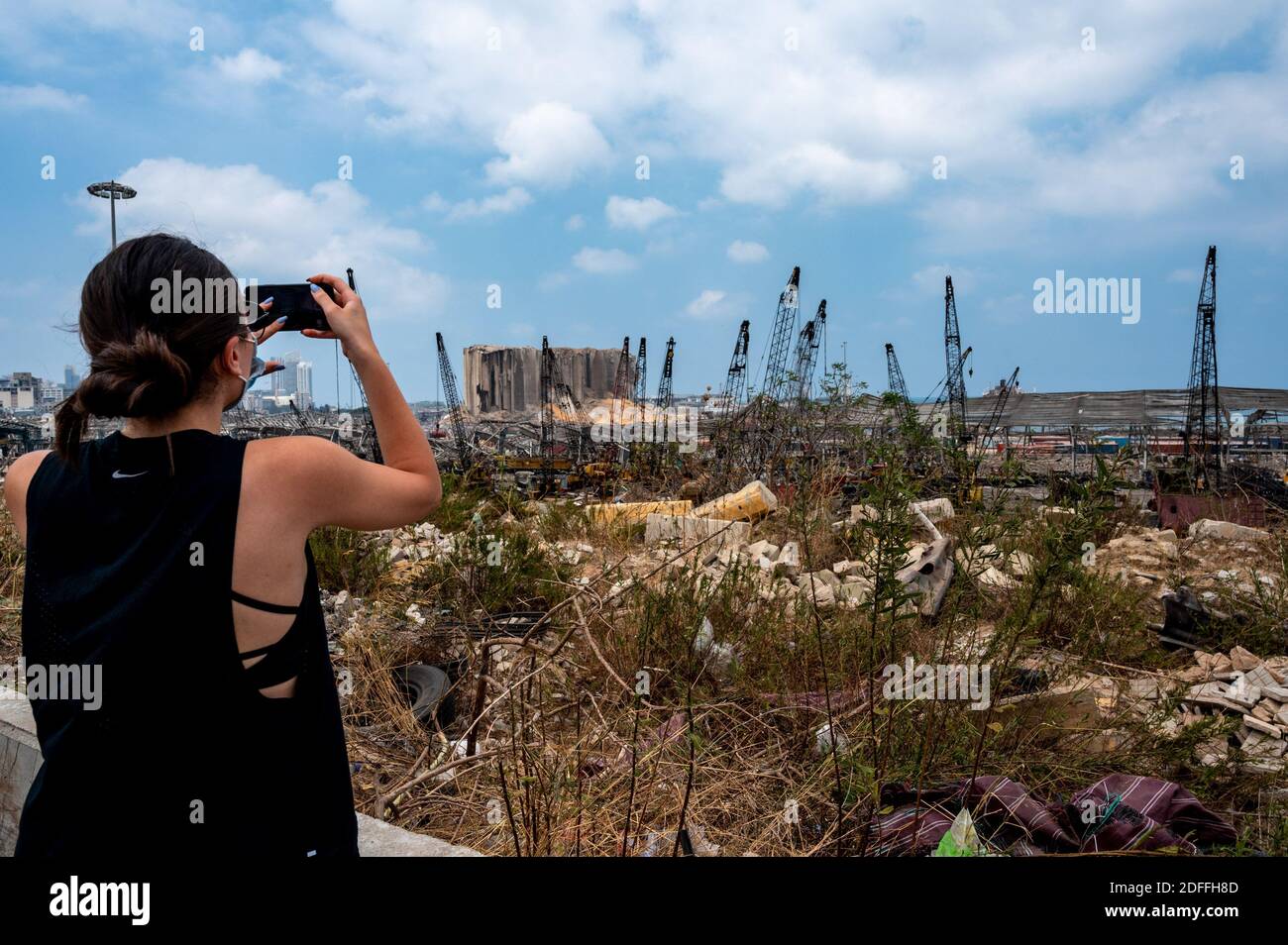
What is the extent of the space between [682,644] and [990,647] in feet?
5.51

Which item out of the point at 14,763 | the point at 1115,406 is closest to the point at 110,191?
the point at 14,763

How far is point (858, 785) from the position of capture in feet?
9.55

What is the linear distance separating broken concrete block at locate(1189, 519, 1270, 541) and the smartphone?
1089cm

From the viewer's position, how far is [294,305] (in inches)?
66.2

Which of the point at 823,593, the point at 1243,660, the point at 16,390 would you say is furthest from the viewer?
the point at 16,390

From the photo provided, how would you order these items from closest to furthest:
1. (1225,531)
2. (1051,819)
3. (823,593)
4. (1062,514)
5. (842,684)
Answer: (1051,819), (1062,514), (842,684), (823,593), (1225,531)

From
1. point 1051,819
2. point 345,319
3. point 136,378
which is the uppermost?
point 345,319

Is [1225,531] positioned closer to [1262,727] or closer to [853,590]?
[853,590]

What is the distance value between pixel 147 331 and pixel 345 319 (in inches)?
14.0

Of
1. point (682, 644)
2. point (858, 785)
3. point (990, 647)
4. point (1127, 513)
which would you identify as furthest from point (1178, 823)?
point (1127, 513)

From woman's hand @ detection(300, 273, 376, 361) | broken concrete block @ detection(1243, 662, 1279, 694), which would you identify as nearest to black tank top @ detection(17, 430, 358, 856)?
woman's hand @ detection(300, 273, 376, 361)

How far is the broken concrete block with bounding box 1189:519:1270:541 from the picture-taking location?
31.3 ft

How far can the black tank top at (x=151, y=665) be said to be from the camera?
1416 millimetres
